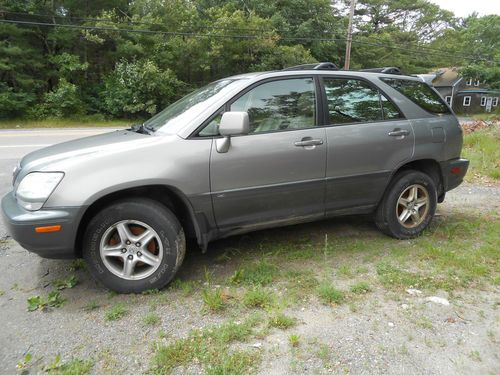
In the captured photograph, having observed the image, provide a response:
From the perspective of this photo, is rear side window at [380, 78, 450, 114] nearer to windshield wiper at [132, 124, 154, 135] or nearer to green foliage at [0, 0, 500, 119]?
windshield wiper at [132, 124, 154, 135]

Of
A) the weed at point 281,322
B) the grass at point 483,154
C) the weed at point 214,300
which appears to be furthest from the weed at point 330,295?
the grass at point 483,154

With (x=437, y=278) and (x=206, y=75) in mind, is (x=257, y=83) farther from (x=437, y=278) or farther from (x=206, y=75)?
(x=206, y=75)

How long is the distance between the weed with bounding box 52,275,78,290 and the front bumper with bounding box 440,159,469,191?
3887 mm

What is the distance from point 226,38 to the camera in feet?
81.8

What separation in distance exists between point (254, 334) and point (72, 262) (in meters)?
2.04

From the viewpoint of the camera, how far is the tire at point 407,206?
3.84 meters

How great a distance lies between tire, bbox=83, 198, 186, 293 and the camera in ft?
9.26

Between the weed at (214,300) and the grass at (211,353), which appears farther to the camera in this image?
the weed at (214,300)

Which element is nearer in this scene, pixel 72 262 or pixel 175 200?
pixel 175 200

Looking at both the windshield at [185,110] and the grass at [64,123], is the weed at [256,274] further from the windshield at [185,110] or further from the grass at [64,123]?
the grass at [64,123]

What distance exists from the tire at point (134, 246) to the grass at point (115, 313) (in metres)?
0.19

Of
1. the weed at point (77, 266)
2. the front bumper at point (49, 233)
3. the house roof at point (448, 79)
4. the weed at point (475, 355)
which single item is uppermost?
the house roof at point (448, 79)

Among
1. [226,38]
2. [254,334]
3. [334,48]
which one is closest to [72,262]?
[254,334]

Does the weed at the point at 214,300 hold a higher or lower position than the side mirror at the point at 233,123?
lower
